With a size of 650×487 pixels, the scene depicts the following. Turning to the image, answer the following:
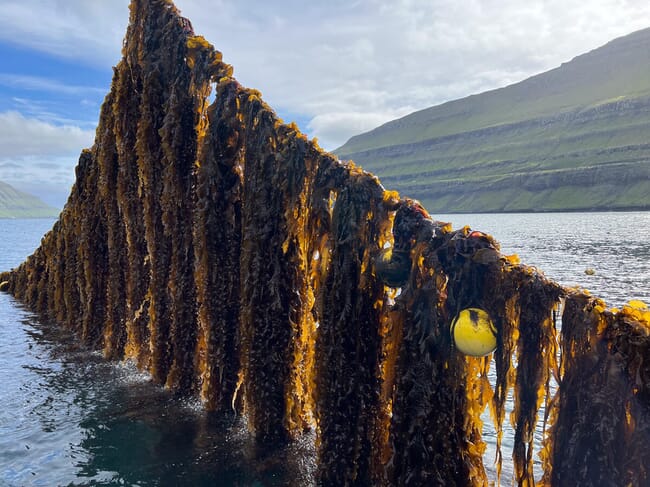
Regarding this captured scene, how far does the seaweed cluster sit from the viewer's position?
434 cm

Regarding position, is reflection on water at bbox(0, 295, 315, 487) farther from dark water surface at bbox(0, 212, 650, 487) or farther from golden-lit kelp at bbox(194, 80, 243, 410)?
golden-lit kelp at bbox(194, 80, 243, 410)

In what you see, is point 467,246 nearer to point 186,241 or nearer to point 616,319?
point 616,319

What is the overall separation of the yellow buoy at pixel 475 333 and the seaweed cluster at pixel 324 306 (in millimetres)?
93

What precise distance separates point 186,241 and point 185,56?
3.65 m

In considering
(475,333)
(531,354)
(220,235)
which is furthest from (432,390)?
(220,235)

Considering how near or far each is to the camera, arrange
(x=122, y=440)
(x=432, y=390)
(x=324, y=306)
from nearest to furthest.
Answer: (x=432, y=390), (x=324, y=306), (x=122, y=440)

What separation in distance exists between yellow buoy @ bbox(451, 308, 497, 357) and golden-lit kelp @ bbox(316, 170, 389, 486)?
4.50 ft

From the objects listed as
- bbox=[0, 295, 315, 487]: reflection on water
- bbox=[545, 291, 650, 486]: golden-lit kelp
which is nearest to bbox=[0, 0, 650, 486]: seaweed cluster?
bbox=[545, 291, 650, 486]: golden-lit kelp

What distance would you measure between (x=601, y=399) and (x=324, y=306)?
3373 millimetres

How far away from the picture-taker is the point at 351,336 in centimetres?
615

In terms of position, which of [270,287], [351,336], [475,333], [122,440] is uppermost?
[270,287]

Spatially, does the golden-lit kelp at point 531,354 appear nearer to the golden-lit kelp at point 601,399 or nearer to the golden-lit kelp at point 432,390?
the golden-lit kelp at point 601,399

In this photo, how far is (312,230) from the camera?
272 inches

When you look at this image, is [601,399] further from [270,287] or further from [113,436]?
[113,436]
